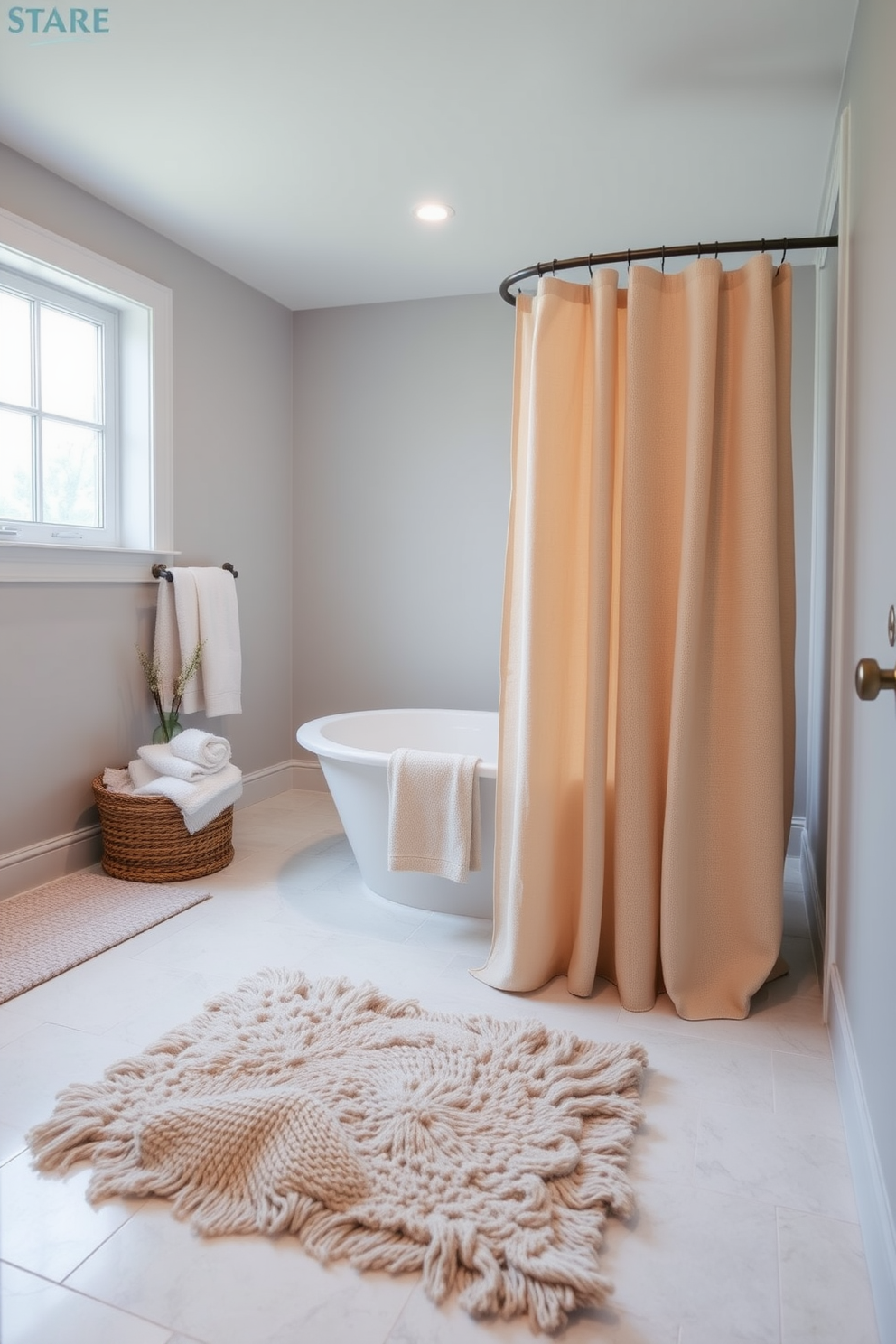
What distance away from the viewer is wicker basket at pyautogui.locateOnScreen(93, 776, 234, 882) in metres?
3.00

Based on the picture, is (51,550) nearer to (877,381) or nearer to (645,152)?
(645,152)

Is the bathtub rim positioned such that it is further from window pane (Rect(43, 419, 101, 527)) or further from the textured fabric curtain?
window pane (Rect(43, 419, 101, 527))

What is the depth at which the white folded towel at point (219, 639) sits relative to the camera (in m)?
3.44

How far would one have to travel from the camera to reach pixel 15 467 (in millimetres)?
2900

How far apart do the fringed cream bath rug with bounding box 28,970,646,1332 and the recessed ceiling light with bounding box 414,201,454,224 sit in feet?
8.55

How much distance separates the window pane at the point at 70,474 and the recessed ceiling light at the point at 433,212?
56.0 inches

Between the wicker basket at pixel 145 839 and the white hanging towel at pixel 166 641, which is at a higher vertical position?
the white hanging towel at pixel 166 641

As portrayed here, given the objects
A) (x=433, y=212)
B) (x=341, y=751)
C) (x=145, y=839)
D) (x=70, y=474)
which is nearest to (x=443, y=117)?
(x=433, y=212)

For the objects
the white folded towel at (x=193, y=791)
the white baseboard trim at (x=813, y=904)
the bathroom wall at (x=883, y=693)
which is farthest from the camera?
the white folded towel at (x=193, y=791)

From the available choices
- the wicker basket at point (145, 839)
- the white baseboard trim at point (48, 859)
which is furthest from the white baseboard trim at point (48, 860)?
the wicker basket at point (145, 839)

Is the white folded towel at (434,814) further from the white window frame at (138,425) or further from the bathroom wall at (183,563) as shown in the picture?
the white window frame at (138,425)

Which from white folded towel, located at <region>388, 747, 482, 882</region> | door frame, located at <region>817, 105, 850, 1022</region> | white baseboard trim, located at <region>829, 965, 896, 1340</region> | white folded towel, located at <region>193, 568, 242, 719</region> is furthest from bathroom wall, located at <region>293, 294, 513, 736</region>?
white baseboard trim, located at <region>829, 965, 896, 1340</region>

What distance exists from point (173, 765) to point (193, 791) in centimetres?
13

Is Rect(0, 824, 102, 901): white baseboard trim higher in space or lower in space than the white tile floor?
higher
